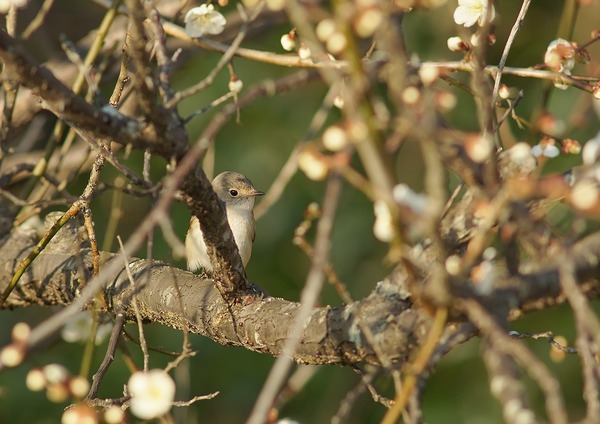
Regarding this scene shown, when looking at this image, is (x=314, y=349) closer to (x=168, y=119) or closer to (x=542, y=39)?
(x=168, y=119)

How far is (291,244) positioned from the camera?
22.4ft

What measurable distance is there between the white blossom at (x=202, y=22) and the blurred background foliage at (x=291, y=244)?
344 cm

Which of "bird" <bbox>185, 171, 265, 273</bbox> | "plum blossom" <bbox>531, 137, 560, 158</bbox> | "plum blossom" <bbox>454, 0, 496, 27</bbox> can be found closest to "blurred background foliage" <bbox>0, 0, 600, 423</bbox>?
"bird" <bbox>185, 171, 265, 273</bbox>

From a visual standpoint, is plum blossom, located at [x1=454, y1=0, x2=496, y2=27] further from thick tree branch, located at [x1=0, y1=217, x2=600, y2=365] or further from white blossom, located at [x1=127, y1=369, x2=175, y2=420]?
white blossom, located at [x1=127, y1=369, x2=175, y2=420]

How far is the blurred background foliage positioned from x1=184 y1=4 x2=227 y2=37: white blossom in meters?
3.44

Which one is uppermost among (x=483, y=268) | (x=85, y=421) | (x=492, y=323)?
(x=483, y=268)

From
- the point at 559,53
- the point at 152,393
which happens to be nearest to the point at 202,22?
the point at 559,53

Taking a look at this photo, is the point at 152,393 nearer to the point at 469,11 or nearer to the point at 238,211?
the point at 469,11

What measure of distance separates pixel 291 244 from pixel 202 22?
413 centimetres

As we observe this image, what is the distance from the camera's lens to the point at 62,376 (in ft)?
6.07

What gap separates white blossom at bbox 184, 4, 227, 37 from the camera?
278cm

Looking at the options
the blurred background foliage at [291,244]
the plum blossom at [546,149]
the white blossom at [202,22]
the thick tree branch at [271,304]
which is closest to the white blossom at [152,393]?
the thick tree branch at [271,304]

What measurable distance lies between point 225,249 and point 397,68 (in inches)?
56.4

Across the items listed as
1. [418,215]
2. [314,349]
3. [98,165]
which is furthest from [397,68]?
[98,165]
